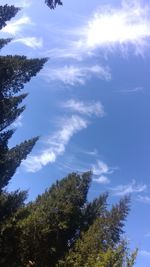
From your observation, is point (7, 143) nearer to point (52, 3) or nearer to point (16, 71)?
point (16, 71)

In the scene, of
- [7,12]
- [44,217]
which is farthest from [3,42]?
[44,217]

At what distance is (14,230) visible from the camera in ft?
151

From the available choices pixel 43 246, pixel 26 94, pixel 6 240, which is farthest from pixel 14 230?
pixel 26 94

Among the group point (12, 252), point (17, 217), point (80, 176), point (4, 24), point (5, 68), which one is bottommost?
point (12, 252)

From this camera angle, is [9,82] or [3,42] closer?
[9,82]

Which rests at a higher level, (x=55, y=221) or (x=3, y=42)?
(x=3, y=42)

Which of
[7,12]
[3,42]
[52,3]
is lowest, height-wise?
[52,3]

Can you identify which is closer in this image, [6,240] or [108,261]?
[108,261]

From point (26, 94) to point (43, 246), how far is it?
1651 centimetres

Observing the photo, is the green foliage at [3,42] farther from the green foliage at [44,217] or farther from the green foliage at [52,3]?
the green foliage at [52,3]

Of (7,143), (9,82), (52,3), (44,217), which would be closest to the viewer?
(52,3)

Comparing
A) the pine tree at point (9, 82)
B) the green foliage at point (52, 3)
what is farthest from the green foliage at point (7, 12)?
the green foliage at point (52, 3)

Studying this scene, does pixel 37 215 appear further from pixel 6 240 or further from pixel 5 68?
pixel 5 68

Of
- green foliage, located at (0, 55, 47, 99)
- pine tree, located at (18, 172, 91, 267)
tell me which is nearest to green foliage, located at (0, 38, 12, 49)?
green foliage, located at (0, 55, 47, 99)
